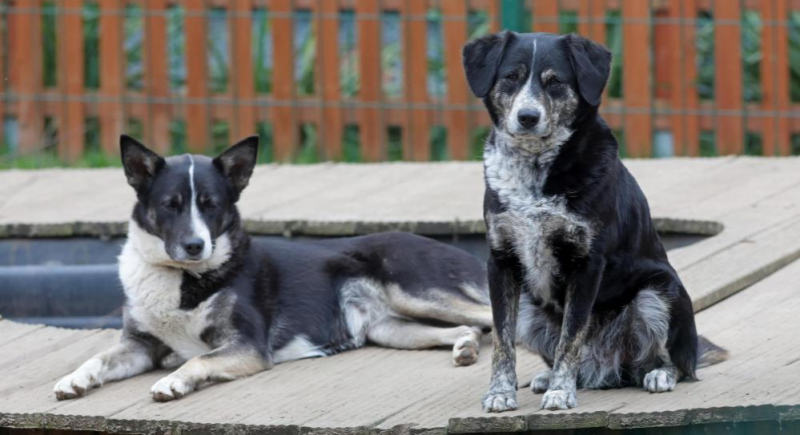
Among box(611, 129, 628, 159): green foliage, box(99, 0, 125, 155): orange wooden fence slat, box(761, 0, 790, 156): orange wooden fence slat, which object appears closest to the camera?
box(761, 0, 790, 156): orange wooden fence slat

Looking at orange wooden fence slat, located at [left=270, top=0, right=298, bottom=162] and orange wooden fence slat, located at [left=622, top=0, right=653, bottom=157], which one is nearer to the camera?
orange wooden fence slat, located at [left=622, top=0, right=653, bottom=157]

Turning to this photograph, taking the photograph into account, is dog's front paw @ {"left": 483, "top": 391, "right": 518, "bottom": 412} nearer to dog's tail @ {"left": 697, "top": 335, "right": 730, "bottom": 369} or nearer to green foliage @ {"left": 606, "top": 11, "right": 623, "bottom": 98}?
dog's tail @ {"left": 697, "top": 335, "right": 730, "bottom": 369}

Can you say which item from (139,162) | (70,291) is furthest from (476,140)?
(139,162)

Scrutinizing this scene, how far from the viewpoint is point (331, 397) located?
4.54 meters

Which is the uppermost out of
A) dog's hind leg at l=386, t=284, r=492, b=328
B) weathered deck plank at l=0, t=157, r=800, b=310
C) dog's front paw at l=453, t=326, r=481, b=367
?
weathered deck plank at l=0, t=157, r=800, b=310

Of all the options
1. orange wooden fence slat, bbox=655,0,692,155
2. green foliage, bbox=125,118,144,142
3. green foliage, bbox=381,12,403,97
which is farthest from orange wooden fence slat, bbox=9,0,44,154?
orange wooden fence slat, bbox=655,0,692,155

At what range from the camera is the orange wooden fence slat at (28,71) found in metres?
9.23

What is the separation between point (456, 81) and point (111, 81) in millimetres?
2465

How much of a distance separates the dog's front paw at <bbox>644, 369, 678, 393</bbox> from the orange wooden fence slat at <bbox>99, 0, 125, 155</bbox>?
5781 mm

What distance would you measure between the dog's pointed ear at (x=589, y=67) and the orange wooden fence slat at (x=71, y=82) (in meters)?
5.77

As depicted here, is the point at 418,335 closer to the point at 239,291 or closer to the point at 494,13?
the point at 239,291

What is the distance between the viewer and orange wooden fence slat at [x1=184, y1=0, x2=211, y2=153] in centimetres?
901

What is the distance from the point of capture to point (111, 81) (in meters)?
9.25

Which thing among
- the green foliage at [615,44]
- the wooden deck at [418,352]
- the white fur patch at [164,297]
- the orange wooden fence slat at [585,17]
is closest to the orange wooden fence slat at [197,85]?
the wooden deck at [418,352]
